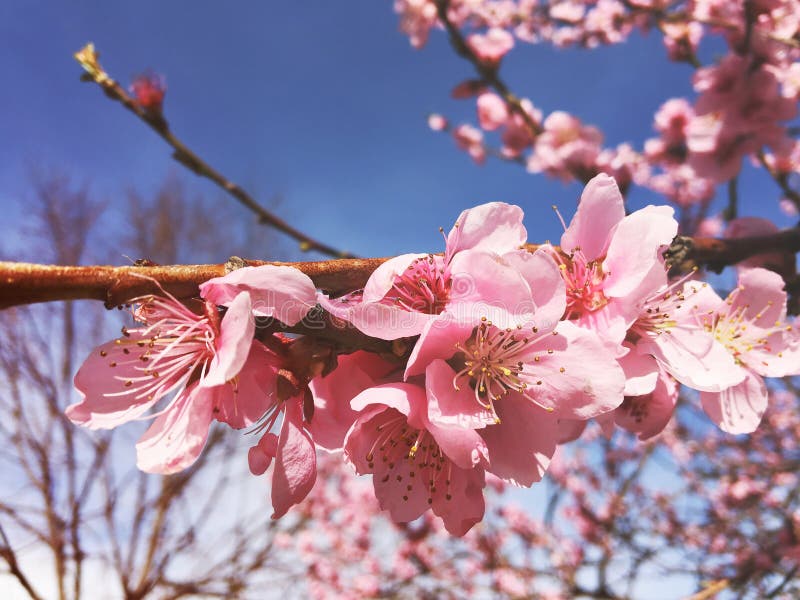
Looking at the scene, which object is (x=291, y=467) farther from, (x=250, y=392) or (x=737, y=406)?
(x=737, y=406)

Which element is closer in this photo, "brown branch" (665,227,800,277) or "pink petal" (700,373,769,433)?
"pink petal" (700,373,769,433)

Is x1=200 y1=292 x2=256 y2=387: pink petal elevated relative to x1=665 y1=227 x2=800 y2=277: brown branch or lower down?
lower down

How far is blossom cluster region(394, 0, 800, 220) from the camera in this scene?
82.7 inches

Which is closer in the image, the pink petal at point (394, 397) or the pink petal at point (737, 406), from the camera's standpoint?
the pink petal at point (394, 397)

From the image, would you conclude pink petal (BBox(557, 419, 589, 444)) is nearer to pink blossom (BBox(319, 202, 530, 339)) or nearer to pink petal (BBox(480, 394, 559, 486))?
pink petal (BBox(480, 394, 559, 486))

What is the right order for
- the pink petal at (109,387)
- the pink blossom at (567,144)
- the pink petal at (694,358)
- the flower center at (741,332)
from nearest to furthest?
the pink petal at (109,387) < the pink petal at (694,358) < the flower center at (741,332) < the pink blossom at (567,144)

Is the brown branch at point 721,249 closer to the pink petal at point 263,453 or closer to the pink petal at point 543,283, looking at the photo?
the pink petal at point 543,283

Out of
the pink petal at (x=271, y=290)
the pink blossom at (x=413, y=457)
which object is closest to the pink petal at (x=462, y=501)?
the pink blossom at (x=413, y=457)

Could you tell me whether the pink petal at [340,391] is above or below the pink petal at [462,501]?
above

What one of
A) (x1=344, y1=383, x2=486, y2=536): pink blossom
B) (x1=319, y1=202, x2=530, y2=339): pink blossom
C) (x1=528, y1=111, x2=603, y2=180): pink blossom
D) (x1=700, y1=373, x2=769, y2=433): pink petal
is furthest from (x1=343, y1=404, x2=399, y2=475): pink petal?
(x1=528, y1=111, x2=603, y2=180): pink blossom

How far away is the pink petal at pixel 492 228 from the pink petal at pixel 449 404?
0.19 metres

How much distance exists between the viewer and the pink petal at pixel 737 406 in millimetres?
928

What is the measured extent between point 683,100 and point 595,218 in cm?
272

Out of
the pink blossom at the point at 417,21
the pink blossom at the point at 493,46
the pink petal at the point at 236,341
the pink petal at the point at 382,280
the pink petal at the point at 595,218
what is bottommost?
the pink petal at the point at 236,341
